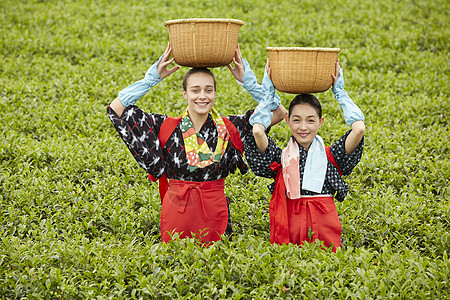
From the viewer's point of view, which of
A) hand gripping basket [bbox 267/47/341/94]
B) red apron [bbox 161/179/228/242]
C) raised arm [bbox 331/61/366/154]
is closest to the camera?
hand gripping basket [bbox 267/47/341/94]

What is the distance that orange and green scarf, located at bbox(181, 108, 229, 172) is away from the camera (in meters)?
3.28

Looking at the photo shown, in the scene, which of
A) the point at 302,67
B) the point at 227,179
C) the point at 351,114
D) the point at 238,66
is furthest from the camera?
the point at 227,179

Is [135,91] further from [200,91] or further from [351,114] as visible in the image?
[351,114]

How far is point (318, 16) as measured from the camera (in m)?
9.81

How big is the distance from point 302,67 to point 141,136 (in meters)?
1.17

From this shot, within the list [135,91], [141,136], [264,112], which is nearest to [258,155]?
[264,112]

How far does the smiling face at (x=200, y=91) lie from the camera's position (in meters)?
3.23

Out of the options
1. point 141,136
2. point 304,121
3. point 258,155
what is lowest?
point 258,155

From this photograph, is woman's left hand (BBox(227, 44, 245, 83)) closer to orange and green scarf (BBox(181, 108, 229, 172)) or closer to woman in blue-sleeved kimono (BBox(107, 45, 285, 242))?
woman in blue-sleeved kimono (BBox(107, 45, 285, 242))

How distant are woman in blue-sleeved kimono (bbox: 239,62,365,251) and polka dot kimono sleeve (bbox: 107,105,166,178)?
0.62 meters

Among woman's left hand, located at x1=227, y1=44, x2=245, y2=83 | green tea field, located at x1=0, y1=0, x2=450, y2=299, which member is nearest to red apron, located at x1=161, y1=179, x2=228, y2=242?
green tea field, located at x1=0, y1=0, x2=450, y2=299

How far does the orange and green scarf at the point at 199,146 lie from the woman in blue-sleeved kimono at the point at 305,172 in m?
0.17

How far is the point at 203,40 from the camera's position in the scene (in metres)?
2.98

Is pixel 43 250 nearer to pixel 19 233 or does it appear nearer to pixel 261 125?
pixel 19 233
